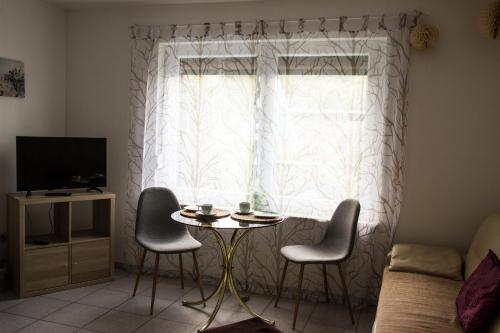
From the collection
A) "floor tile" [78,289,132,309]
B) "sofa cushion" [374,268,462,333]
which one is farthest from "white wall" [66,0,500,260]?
"floor tile" [78,289,132,309]

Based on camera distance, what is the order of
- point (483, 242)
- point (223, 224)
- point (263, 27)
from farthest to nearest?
point (263, 27), point (223, 224), point (483, 242)

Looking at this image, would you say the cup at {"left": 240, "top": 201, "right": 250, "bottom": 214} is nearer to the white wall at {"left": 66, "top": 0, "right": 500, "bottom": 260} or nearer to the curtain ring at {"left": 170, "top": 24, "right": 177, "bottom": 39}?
the white wall at {"left": 66, "top": 0, "right": 500, "bottom": 260}

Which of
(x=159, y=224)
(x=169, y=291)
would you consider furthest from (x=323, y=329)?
(x=159, y=224)

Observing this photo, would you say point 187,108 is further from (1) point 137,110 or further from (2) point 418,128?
(2) point 418,128

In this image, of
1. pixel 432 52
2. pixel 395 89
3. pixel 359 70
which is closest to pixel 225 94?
pixel 359 70

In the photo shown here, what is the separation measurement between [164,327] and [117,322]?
0.35 m

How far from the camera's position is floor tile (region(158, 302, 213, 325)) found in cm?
335

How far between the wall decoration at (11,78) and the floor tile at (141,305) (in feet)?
6.61

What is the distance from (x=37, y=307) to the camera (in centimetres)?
348

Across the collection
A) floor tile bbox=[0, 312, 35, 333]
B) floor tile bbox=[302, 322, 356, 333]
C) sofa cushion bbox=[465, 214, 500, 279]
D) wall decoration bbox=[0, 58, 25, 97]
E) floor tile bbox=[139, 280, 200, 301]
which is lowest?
floor tile bbox=[0, 312, 35, 333]

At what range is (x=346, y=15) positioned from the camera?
143 inches

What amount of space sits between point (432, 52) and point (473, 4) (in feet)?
1.41

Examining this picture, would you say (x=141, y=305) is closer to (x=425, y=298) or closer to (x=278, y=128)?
(x=278, y=128)

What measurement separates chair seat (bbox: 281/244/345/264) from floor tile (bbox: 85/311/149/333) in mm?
1150
